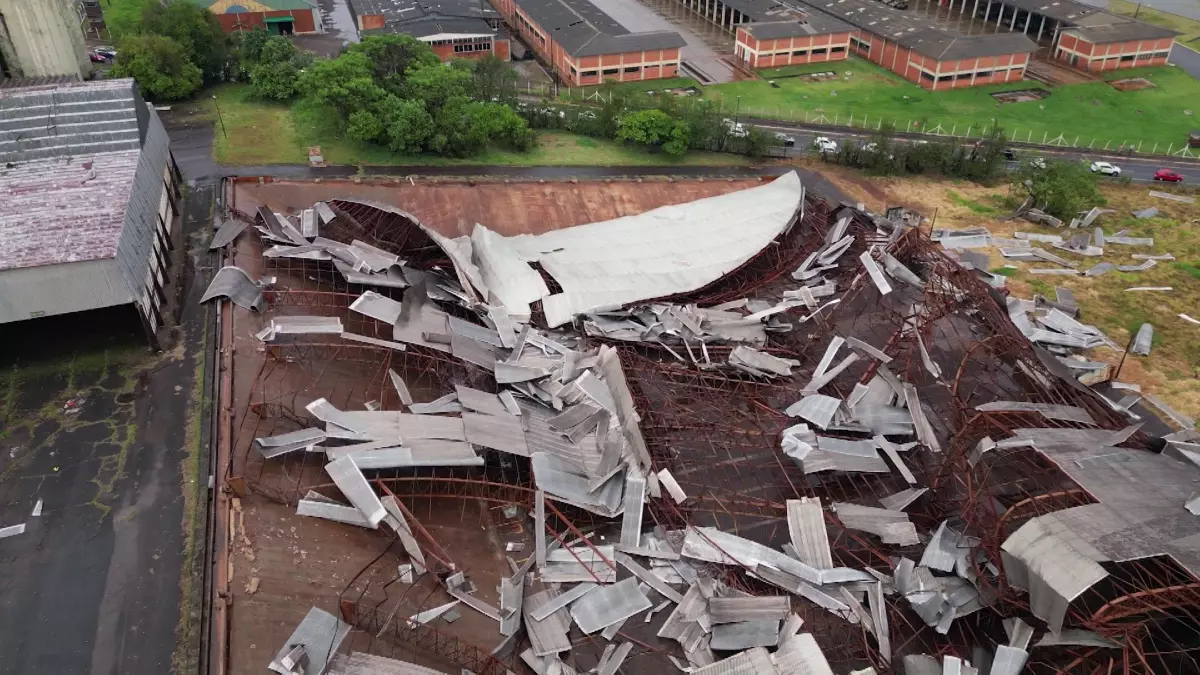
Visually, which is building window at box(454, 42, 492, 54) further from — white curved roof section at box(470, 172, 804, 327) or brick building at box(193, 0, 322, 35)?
white curved roof section at box(470, 172, 804, 327)

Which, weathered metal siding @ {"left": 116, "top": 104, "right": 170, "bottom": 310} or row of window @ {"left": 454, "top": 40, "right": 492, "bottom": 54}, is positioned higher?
Answer: weathered metal siding @ {"left": 116, "top": 104, "right": 170, "bottom": 310}

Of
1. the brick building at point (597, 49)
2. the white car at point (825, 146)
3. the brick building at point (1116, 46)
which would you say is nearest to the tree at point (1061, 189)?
the white car at point (825, 146)

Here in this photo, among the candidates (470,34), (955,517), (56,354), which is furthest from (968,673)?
(470,34)

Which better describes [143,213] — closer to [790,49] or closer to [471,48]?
[471,48]

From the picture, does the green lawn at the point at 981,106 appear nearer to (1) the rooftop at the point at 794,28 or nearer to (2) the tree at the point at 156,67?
(1) the rooftop at the point at 794,28

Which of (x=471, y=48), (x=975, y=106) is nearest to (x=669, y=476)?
(x=471, y=48)

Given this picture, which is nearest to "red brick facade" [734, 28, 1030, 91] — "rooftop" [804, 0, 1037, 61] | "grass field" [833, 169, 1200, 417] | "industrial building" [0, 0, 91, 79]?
"rooftop" [804, 0, 1037, 61]

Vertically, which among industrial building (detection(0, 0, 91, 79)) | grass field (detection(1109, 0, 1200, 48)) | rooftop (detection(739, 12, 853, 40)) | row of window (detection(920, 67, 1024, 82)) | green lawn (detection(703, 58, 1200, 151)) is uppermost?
industrial building (detection(0, 0, 91, 79))
